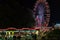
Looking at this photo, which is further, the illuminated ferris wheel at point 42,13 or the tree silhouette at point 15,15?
the illuminated ferris wheel at point 42,13

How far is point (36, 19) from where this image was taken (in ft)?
21.7

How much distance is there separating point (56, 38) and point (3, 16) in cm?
385

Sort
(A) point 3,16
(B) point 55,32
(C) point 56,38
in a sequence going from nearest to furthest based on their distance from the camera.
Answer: (C) point 56,38 < (B) point 55,32 < (A) point 3,16

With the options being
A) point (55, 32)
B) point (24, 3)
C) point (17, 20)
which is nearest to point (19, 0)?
point (24, 3)

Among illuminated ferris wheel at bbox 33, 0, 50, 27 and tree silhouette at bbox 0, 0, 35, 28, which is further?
illuminated ferris wheel at bbox 33, 0, 50, 27

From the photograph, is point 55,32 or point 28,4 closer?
point 55,32

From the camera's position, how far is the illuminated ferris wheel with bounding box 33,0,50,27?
6605 mm

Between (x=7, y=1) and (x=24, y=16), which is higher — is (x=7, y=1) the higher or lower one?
the higher one

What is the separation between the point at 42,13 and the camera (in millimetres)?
6613

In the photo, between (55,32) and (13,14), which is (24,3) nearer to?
(13,14)

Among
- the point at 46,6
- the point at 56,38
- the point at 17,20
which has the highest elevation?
the point at 46,6

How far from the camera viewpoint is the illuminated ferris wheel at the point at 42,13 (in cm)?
660

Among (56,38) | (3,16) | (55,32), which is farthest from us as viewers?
(3,16)

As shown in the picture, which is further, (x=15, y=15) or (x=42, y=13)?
(x=42, y=13)
